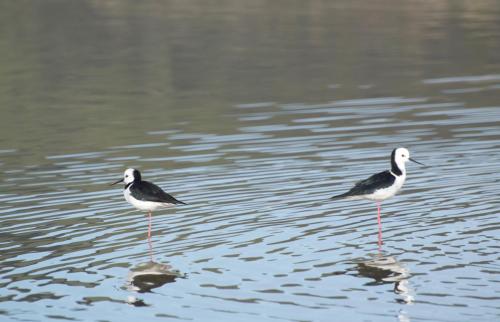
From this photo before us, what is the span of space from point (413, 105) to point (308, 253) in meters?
15.6

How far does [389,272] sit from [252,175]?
7.27m

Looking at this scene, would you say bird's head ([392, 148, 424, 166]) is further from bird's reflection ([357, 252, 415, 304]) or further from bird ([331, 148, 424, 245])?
bird's reflection ([357, 252, 415, 304])

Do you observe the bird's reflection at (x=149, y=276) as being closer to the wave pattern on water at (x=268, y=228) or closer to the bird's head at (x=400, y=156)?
the wave pattern on water at (x=268, y=228)

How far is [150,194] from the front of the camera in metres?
19.4

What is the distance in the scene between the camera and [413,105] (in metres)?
32.8

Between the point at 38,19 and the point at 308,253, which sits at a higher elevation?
the point at 38,19

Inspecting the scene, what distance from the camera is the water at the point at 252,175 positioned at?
16031 mm

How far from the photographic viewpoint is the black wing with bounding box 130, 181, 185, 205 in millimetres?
19344

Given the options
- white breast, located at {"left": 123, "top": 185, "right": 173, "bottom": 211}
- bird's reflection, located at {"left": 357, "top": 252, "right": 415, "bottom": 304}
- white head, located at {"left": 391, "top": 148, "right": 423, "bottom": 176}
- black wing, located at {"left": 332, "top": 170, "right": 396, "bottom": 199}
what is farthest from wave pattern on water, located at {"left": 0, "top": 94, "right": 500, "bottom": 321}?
white head, located at {"left": 391, "top": 148, "right": 423, "bottom": 176}

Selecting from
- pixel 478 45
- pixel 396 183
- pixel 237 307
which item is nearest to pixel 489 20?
pixel 478 45

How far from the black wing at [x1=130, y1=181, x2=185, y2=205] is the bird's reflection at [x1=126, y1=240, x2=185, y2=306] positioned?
5.45ft

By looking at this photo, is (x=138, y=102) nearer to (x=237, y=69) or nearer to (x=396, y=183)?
(x=237, y=69)

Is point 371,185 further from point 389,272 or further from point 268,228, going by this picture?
point 389,272

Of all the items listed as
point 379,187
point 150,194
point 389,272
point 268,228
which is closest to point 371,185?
point 379,187
